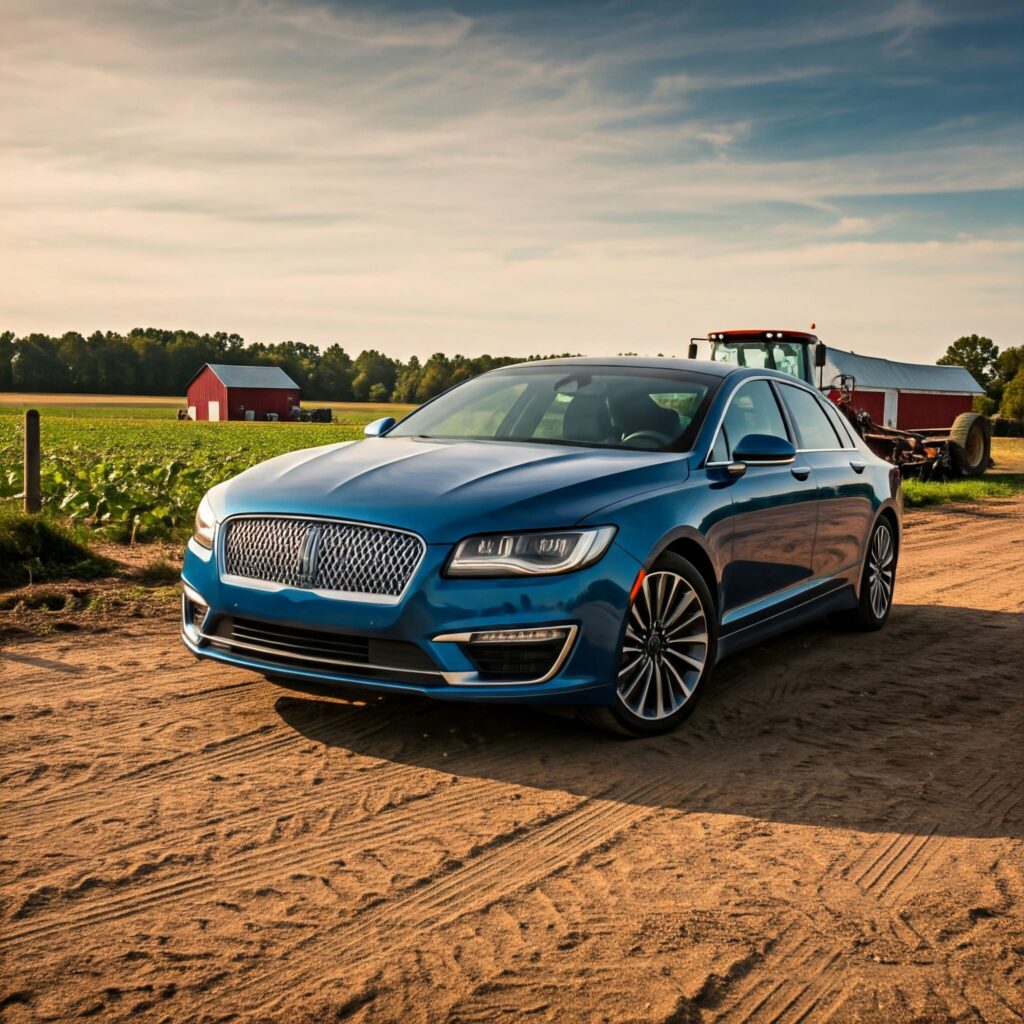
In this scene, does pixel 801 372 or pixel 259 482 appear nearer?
pixel 259 482

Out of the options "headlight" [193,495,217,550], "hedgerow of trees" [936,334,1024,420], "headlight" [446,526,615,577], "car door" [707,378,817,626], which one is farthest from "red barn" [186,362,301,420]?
"headlight" [446,526,615,577]

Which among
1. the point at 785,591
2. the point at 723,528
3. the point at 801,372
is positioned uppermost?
the point at 801,372

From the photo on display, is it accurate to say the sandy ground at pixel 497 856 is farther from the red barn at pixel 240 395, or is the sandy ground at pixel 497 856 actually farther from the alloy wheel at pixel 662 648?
the red barn at pixel 240 395

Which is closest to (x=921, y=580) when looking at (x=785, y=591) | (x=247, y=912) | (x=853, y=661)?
(x=853, y=661)

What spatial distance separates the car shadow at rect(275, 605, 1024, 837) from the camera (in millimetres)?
4422

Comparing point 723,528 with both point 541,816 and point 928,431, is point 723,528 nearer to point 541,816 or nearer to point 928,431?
point 541,816

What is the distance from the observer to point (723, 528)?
560 cm

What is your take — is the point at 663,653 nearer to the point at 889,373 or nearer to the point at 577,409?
the point at 577,409

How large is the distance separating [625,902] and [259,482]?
8.70ft

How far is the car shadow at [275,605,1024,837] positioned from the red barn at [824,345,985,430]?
19291 mm

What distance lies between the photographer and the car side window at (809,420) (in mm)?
6938

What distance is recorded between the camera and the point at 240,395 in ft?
289

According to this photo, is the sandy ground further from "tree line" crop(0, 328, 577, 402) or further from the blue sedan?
"tree line" crop(0, 328, 577, 402)

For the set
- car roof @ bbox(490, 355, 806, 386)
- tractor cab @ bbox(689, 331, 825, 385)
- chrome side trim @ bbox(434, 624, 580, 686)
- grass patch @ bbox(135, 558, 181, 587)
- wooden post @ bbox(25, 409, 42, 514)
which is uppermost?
tractor cab @ bbox(689, 331, 825, 385)
